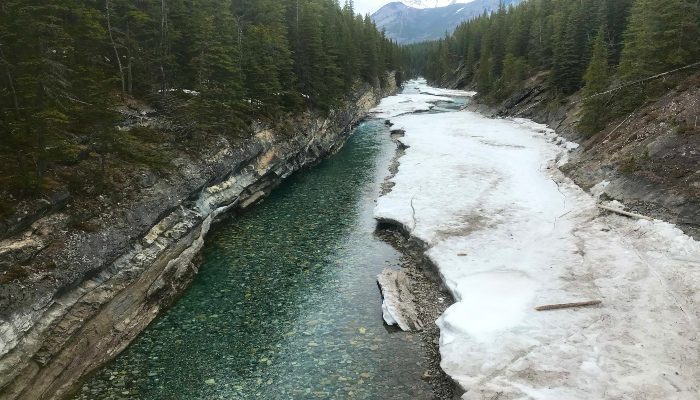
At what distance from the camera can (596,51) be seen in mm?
37062

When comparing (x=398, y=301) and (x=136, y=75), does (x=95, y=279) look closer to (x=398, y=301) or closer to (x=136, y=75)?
(x=398, y=301)

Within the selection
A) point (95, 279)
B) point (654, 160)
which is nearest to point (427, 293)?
point (95, 279)

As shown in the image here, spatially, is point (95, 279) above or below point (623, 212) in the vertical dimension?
below

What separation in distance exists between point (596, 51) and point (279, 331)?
36.9 metres

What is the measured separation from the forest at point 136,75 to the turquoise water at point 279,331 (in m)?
6.46

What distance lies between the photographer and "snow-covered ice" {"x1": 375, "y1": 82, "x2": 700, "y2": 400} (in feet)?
37.5

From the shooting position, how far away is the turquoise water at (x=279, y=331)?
515 inches

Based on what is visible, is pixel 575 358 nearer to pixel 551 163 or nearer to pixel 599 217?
pixel 599 217

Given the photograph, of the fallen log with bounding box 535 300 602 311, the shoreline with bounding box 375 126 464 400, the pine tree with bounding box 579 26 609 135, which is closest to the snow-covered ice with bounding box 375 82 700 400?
the fallen log with bounding box 535 300 602 311

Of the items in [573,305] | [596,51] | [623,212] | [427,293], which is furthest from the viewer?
[596,51]

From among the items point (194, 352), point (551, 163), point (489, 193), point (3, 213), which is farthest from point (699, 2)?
point (3, 213)

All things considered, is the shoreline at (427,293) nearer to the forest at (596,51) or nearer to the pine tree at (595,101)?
the forest at (596,51)

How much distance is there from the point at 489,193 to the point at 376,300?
46.6 ft

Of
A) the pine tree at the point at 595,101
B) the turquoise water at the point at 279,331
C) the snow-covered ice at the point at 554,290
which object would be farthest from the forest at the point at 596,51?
the turquoise water at the point at 279,331
